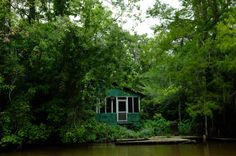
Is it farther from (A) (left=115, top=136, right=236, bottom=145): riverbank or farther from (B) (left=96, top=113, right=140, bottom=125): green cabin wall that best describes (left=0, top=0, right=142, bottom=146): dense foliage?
(B) (left=96, top=113, right=140, bottom=125): green cabin wall

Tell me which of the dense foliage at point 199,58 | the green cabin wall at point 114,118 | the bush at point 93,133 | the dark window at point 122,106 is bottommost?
the bush at point 93,133

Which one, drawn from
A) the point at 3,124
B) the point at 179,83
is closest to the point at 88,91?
the point at 3,124

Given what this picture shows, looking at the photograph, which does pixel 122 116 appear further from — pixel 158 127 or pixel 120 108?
pixel 158 127

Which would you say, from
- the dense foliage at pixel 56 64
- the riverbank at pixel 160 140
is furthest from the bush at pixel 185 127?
the dense foliage at pixel 56 64

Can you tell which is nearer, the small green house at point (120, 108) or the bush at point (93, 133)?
the bush at point (93, 133)

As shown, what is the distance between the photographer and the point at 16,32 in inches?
998

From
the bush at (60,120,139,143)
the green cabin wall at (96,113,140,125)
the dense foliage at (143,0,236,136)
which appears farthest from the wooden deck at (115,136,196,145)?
the green cabin wall at (96,113,140,125)

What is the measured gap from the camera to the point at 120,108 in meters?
34.6

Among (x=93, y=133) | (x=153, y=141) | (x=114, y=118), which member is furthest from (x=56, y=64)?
(x=114, y=118)

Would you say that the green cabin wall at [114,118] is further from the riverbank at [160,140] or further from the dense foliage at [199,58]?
the riverbank at [160,140]

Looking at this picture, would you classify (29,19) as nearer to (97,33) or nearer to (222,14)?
(97,33)

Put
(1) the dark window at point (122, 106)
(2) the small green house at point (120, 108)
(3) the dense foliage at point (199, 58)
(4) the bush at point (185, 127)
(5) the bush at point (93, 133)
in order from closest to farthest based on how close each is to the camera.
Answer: (5) the bush at point (93, 133)
(3) the dense foliage at point (199, 58)
(4) the bush at point (185, 127)
(2) the small green house at point (120, 108)
(1) the dark window at point (122, 106)

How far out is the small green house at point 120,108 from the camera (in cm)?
3400

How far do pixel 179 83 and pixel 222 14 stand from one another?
5.71 meters
